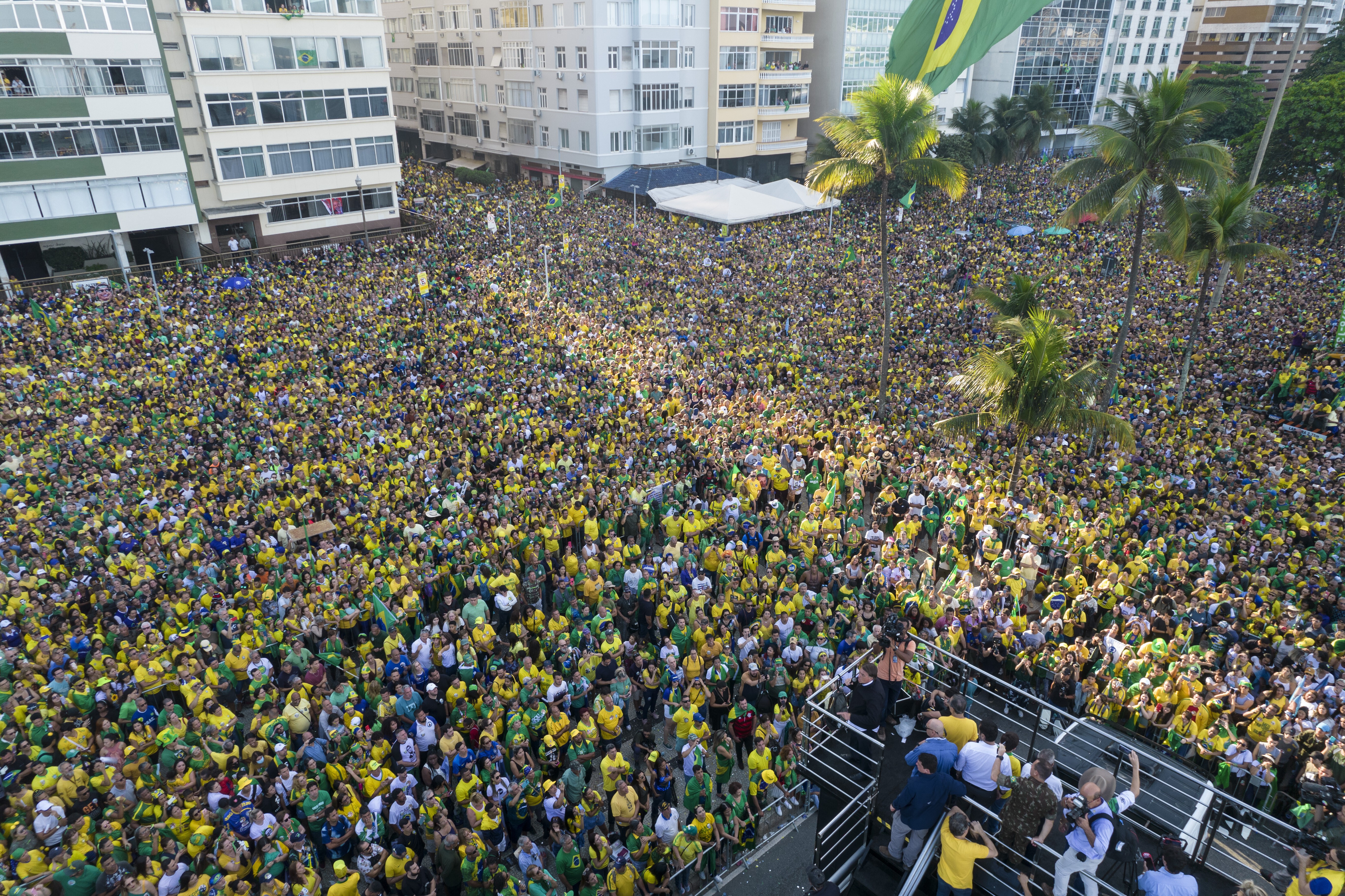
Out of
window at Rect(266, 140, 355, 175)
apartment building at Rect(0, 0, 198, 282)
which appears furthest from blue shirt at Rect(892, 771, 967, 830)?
window at Rect(266, 140, 355, 175)

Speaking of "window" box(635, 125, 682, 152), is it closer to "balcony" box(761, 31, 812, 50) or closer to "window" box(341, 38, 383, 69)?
"balcony" box(761, 31, 812, 50)

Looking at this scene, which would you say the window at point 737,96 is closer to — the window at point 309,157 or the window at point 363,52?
the window at point 363,52

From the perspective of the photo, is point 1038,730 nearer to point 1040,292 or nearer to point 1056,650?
point 1056,650

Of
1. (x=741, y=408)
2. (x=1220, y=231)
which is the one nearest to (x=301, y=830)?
(x=741, y=408)

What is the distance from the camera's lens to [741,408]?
1964cm

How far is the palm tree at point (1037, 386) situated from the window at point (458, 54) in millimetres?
50029

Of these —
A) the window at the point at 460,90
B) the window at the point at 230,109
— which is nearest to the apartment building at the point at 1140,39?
the window at the point at 460,90

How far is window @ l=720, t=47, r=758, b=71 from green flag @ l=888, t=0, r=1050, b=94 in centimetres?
3804

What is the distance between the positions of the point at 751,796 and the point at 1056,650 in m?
5.29

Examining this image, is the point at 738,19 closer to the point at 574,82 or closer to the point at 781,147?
the point at 781,147

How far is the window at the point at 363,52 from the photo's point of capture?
115 ft

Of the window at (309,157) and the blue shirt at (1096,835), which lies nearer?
the blue shirt at (1096,835)

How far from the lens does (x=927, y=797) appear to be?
658 cm

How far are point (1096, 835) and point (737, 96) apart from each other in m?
51.4
